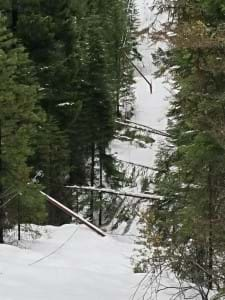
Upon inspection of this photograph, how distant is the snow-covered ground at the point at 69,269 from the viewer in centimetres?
823

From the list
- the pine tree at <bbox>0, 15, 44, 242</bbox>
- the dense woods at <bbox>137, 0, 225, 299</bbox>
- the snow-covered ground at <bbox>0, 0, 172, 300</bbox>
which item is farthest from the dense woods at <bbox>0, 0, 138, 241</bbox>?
the dense woods at <bbox>137, 0, 225, 299</bbox>

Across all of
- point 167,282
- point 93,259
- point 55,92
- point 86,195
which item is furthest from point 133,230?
point 167,282

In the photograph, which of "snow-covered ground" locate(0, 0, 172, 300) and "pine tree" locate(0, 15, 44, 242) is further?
"pine tree" locate(0, 15, 44, 242)

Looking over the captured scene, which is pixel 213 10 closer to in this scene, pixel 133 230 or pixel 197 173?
pixel 197 173

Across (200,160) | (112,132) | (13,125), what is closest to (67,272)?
(200,160)

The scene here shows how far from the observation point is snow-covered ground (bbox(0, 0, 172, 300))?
27.0 ft

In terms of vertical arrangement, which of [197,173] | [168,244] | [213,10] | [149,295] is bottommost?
[149,295]

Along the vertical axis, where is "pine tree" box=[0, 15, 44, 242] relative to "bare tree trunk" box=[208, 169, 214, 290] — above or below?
above

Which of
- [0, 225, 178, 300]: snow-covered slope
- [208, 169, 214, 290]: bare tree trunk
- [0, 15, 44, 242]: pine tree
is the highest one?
[0, 15, 44, 242]: pine tree

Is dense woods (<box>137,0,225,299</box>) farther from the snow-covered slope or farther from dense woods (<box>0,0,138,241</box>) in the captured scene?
dense woods (<box>0,0,138,241</box>)

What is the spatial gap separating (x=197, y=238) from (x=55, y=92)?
14.4 metres

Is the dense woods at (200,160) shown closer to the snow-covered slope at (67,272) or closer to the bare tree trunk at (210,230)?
the bare tree trunk at (210,230)

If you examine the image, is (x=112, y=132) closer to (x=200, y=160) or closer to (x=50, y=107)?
(x=50, y=107)

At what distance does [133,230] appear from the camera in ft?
79.0
